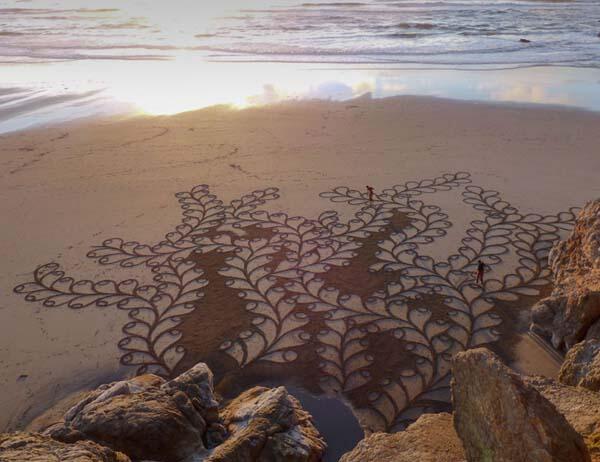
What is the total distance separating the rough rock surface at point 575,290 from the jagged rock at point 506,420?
212 centimetres

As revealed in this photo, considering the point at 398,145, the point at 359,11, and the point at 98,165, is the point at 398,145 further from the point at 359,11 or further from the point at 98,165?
the point at 359,11

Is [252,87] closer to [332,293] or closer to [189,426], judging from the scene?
[332,293]

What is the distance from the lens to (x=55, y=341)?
5.26m

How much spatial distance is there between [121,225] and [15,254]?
4.47 feet

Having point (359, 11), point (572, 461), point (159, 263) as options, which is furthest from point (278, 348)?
point (359, 11)

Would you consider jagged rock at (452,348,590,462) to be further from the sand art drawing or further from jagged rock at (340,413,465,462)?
the sand art drawing

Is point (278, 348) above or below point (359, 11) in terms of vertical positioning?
below

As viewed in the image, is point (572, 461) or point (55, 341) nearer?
point (572, 461)

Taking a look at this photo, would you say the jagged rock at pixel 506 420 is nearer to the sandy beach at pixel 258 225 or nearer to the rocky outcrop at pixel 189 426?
the rocky outcrop at pixel 189 426

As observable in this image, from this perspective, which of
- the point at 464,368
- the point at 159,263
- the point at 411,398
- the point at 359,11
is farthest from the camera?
the point at 359,11

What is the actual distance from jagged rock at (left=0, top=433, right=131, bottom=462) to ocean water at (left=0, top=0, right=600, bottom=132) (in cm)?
1136

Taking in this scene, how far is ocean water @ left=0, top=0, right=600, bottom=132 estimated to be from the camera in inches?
581

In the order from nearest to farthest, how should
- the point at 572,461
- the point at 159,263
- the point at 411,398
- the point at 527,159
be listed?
the point at 572,461
the point at 411,398
the point at 159,263
the point at 527,159

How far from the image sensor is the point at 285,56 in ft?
71.5
